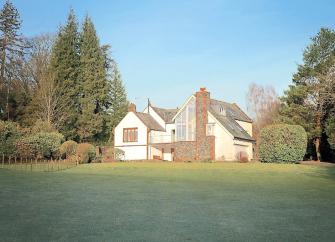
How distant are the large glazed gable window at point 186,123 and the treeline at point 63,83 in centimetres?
1125

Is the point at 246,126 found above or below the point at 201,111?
below

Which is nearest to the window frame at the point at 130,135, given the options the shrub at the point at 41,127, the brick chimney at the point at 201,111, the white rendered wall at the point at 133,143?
the white rendered wall at the point at 133,143

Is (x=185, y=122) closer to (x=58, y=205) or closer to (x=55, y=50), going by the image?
(x=55, y=50)

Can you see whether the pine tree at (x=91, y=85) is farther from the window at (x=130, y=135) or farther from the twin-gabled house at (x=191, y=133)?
the twin-gabled house at (x=191, y=133)

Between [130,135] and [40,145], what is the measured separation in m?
18.6

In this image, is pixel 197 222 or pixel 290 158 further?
pixel 290 158

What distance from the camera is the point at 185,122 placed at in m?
49.8

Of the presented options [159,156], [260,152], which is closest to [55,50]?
[159,156]

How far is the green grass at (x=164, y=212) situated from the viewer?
886 centimetres

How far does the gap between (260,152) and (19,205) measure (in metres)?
26.9

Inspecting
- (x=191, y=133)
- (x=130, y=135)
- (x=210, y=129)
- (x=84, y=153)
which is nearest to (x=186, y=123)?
(x=191, y=133)

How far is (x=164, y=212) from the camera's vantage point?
38.2 feet

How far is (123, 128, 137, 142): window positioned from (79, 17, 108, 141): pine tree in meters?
3.29

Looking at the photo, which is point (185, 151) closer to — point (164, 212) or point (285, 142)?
point (285, 142)
